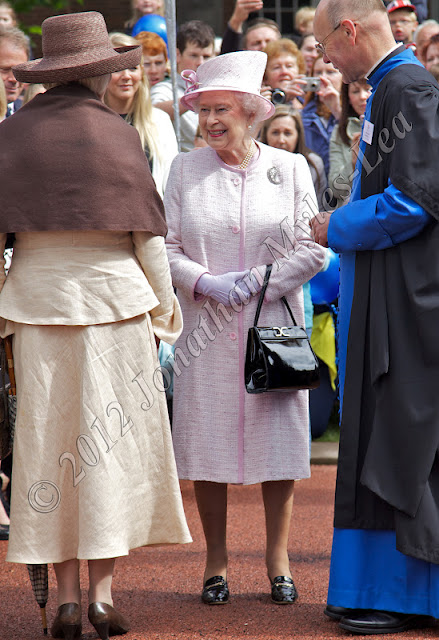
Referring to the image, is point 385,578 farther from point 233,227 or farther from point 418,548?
point 233,227

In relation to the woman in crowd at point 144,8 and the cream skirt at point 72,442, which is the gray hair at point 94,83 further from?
the woman in crowd at point 144,8

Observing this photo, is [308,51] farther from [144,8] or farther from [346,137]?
[346,137]

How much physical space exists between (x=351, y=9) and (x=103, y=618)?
246 cm

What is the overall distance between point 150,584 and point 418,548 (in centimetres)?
148

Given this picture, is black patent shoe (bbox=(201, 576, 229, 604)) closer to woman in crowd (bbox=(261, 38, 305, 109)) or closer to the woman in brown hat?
the woman in brown hat

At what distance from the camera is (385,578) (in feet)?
12.3

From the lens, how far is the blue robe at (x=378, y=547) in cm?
364

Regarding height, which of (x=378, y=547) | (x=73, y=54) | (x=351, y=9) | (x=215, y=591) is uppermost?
(x=351, y=9)

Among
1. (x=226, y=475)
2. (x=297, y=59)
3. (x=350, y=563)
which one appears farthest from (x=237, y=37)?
(x=350, y=563)

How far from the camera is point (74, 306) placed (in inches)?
141

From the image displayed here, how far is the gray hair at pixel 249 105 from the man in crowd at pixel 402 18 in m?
4.91

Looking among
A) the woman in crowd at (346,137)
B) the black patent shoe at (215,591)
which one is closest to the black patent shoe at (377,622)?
the black patent shoe at (215,591)

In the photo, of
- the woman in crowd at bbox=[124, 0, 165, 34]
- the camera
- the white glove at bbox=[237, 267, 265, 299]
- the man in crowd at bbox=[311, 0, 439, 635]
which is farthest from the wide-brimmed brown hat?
the woman in crowd at bbox=[124, 0, 165, 34]

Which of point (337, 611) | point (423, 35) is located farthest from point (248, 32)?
point (337, 611)
